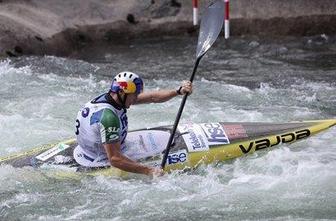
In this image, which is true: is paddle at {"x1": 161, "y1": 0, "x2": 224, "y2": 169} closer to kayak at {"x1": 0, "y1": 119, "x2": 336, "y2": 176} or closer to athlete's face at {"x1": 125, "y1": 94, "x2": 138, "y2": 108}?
kayak at {"x1": 0, "y1": 119, "x2": 336, "y2": 176}

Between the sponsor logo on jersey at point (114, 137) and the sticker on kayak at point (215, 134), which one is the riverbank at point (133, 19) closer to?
the sticker on kayak at point (215, 134)

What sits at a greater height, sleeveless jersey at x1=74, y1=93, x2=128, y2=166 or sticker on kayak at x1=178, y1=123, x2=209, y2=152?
sleeveless jersey at x1=74, y1=93, x2=128, y2=166

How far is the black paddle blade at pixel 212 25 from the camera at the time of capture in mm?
7453

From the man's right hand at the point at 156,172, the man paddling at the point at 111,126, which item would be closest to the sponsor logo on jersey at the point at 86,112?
the man paddling at the point at 111,126

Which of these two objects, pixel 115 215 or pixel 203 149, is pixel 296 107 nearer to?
pixel 203 149

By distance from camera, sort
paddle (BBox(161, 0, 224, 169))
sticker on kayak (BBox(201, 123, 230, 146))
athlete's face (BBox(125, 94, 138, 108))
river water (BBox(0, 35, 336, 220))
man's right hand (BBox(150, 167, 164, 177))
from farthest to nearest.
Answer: paddle (BBox(161, 0, 224, 169)) → sticker on kayak (BBox(201, 123, 230, 146)) → man's right hand (BBox(150, 167, 164, 177)) → athlete's face (BBox(125, 94, 138, 108)) → river water (BBox(0, 35, 336, 220))

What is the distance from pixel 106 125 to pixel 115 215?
0.77 meters

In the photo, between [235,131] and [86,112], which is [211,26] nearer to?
[235,131]

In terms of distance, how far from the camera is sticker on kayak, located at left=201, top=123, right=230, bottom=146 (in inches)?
265

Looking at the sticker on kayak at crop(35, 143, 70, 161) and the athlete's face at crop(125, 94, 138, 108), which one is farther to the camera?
the sticker on kayak at crop(35, 143, 70, 161)

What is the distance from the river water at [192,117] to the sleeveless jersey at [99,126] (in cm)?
26

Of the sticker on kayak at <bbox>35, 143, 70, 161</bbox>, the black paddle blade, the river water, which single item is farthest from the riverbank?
the sticker on kayak at <bbox>35, 143, 70, 161</bbox>

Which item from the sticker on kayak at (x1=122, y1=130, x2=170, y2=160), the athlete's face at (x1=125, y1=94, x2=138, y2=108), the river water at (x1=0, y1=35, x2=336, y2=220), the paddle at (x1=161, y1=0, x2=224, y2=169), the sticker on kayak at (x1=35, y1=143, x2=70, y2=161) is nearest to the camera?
the river water at (x1=0, y1=35, x2=336, y2=220)

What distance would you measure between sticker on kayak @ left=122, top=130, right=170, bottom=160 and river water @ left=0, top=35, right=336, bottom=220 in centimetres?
26
